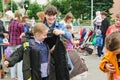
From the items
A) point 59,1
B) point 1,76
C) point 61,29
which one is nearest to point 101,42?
point 1,76

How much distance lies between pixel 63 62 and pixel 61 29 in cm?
48

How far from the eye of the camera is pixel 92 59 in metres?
12.9

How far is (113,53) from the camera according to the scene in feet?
12.3

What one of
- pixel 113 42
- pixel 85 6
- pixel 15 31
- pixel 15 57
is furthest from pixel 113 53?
pixel 85 6

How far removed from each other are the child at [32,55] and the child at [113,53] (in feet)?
4.15

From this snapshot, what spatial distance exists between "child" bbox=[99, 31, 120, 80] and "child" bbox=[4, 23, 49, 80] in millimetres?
1265

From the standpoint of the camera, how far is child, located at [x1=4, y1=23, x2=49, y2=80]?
483 cm

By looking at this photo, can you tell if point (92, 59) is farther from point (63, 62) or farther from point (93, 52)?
point (63, 62)

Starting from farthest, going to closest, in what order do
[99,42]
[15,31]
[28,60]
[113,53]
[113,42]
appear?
[99,42], [15,31], [28,60], [113,53], [113,42]

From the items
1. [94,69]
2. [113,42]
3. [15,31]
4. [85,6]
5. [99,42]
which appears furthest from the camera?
[85,6]

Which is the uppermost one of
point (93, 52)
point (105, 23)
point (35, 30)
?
point (35, 30)

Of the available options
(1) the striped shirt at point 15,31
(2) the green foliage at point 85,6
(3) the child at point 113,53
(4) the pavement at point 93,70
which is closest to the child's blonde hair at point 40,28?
(3) the child at point 113,53

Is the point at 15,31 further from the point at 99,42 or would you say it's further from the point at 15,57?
the point at 99,42

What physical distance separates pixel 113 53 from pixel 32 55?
1444 millimetres
